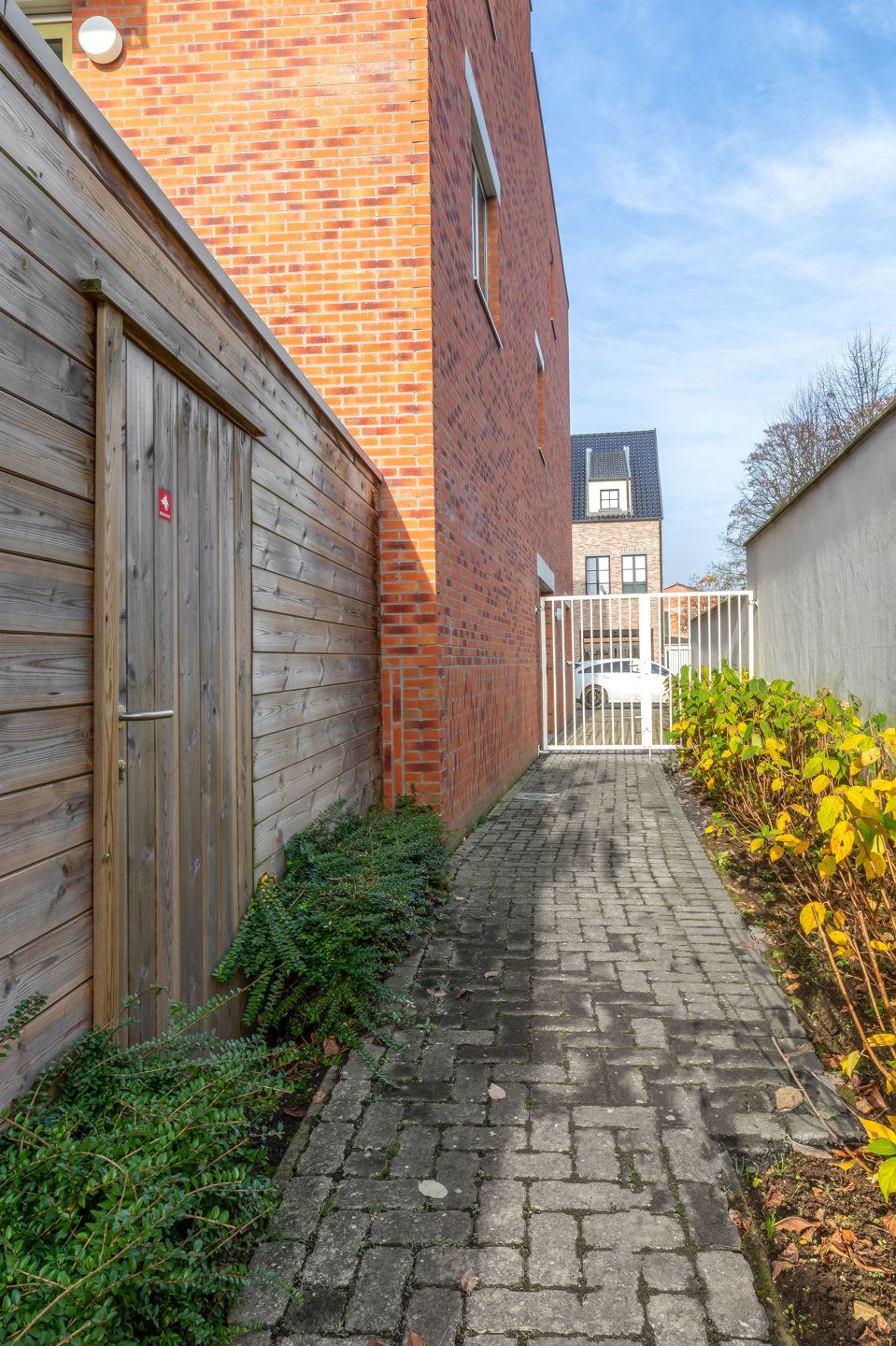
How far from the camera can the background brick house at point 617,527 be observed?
124 feet

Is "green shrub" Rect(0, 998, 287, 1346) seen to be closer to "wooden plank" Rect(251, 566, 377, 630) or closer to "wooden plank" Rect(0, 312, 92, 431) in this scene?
"wooden plank" Rect(0, 312, 92, 431)

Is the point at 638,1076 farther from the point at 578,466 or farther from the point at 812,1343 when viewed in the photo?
the point at 578,466

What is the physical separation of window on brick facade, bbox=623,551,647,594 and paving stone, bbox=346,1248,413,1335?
120 feet

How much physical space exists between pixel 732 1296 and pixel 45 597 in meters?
2.14

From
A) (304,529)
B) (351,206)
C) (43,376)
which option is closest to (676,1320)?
(43,376)

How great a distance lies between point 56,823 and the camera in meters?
1.97

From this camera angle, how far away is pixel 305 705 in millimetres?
4043

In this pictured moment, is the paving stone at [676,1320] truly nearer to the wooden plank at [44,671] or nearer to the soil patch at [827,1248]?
the soil patch at [827,1248]

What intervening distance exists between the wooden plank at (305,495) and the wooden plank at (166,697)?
80 cm

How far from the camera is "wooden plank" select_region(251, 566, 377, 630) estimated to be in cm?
348

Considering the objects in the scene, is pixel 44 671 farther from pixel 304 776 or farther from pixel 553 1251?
pixel 304 776

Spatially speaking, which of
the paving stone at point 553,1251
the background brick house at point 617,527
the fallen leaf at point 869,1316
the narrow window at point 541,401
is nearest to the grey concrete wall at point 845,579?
the fallen leaf at point 869,1316

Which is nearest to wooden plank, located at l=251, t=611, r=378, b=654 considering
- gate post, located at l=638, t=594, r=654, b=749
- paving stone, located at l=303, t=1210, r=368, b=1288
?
paving stone, located at l=303, t=1210, r=368, b=1288

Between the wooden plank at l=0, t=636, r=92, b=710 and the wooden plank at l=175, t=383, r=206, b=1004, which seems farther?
the wooden plank at l=175, t=383, r=206, b=1004
